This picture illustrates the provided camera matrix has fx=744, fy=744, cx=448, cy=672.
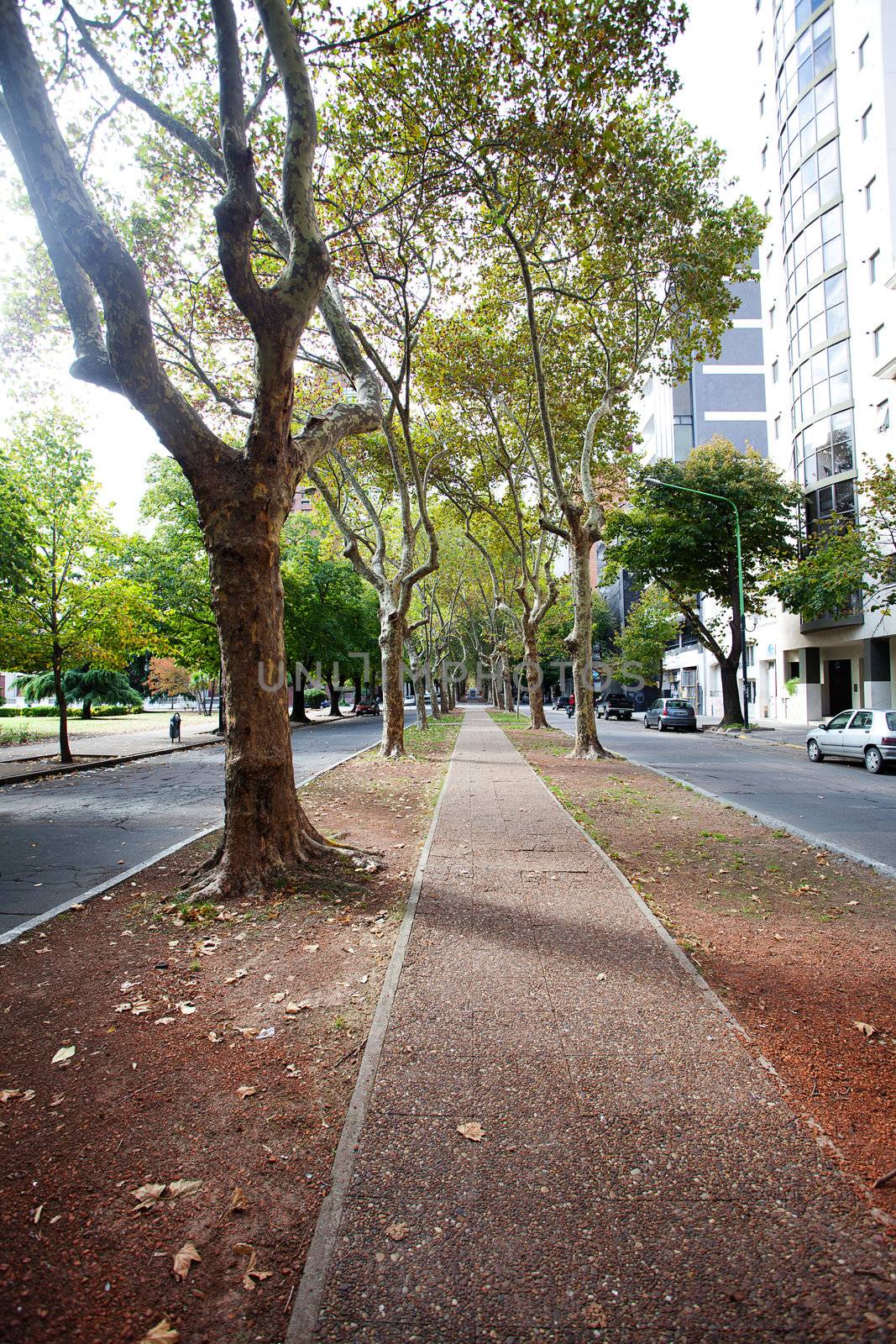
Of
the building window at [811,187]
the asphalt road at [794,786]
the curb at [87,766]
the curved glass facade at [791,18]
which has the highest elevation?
the curved glass facade at [791,18]

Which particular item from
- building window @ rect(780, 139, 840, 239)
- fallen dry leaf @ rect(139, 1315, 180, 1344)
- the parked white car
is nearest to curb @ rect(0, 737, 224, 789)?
fallen dry leaf @ rect(139, 1315, 180, 1344)

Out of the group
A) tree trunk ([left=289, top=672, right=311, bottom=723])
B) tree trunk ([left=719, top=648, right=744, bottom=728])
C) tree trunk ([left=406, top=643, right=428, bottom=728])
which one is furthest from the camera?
tree trunk ([left=289, top=672, right=311, bottom=723])

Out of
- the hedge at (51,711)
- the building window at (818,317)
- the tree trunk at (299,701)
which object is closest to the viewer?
the building window at (818,317)

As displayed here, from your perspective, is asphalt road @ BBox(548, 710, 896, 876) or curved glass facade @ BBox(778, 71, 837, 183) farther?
curved glass facade @ BBox(778, 71, 837, 183)

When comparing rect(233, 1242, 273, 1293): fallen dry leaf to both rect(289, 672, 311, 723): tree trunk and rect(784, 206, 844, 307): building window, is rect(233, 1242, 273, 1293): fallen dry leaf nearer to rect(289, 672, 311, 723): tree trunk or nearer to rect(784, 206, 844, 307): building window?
rect(289, 672, 311, 723): tree trunk

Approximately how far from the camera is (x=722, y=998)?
3982 mm

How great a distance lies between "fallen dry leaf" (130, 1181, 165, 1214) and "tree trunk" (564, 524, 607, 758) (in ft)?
50.3

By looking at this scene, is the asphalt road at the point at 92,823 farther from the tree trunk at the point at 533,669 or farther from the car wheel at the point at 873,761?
the car wheel at the point at 873,761

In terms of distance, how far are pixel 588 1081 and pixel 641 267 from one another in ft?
49.6

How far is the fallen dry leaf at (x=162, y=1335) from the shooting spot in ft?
6.35

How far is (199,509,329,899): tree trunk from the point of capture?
5.96 meters

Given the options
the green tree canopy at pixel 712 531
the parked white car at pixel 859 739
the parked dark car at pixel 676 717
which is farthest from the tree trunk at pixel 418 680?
the parked white car at pixel 859 739

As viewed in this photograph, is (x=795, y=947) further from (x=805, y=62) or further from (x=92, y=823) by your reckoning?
(x=805, y=62)

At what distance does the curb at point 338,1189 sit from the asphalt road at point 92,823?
10.8 ft
